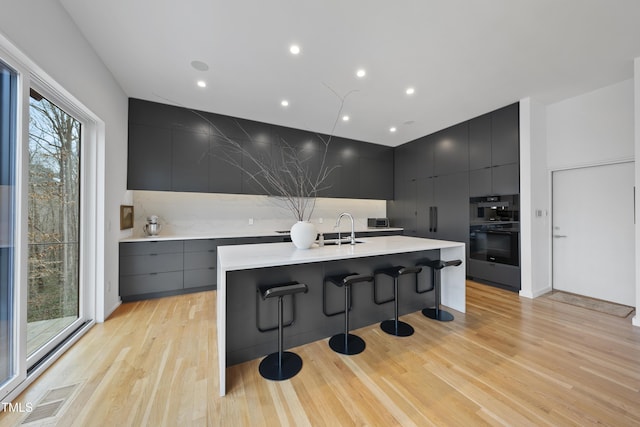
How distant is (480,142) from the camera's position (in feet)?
12.9

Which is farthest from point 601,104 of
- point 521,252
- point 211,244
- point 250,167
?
point 211,244

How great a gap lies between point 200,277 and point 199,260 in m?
0.27

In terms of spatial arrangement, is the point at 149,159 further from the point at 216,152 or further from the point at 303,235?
the point at 303,235

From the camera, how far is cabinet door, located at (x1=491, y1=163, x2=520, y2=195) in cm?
348

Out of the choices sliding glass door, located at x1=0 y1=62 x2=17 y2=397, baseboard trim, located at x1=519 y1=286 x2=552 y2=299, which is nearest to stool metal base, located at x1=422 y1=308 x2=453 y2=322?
baseboard trim, located at x1=519 y1=286 x2=552 y2=299

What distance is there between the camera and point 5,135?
1.50 m

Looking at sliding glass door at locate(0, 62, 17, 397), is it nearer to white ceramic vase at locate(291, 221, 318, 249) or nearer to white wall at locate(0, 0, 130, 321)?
white wall at locate(0, 0, 130, 321)

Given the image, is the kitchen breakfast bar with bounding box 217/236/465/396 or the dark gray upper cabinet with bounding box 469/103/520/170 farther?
the dark gray upper cabinet with bounding box 469/103/520/170

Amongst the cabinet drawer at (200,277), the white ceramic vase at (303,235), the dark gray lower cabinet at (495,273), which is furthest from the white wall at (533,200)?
the cabinet drawer at (200,277)

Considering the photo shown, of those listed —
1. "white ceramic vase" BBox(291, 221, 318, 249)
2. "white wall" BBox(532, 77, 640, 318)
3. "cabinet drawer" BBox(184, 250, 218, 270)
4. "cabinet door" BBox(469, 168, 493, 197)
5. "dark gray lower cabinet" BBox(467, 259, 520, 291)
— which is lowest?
"dark gray lower cabinet" BBox(467, 259, 520, 291)

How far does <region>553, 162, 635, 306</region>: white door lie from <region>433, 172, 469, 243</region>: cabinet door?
1.21 meters

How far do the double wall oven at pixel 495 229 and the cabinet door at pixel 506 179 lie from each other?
0.32 feet

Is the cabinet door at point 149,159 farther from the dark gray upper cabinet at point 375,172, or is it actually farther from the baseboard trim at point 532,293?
the baseboard trim at point 532,293

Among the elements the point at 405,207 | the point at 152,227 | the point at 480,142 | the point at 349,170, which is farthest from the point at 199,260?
the point at 480,142
